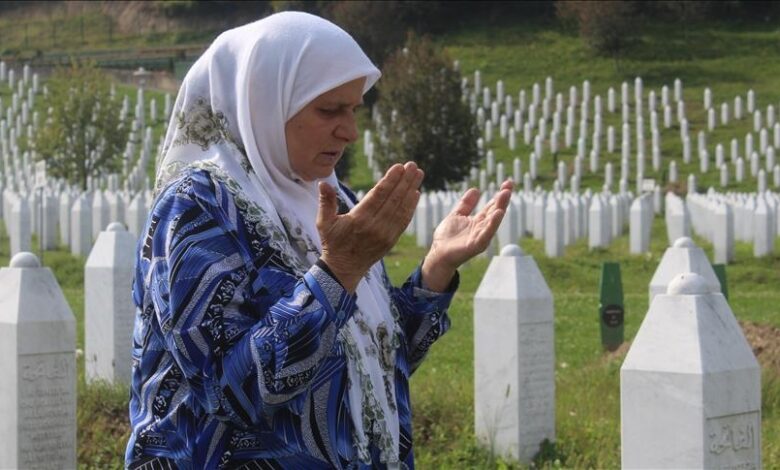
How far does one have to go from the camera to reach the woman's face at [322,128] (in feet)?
11.4

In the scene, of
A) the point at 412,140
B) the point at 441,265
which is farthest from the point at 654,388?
the point at 412,140

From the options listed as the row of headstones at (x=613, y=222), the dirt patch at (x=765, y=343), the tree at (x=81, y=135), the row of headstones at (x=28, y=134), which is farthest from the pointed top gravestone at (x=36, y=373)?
the tree at (x=81, y=135)

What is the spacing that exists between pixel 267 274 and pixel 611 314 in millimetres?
8759

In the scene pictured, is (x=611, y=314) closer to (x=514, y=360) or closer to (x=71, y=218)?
(x=514, y=360)

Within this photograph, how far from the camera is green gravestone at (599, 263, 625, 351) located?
11844 mm

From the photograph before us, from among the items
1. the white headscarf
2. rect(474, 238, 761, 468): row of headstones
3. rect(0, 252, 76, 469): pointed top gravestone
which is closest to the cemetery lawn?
rect(0, 252, 76, 469): pointed top gravestone

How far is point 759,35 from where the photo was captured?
62.2 m

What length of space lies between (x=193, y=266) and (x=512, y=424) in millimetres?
4780

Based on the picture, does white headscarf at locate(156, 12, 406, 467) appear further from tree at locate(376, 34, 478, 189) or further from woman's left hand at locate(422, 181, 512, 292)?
tree at locate(376, 34, 478, 189)

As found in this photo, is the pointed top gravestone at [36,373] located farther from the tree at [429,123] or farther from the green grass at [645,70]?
the green grass at [645,70]

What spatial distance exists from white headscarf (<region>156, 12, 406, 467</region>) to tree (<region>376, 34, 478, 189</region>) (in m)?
35.5

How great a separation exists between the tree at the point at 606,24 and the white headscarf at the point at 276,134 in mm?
55618

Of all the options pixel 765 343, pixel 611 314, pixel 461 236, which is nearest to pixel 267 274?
pixel 461 236

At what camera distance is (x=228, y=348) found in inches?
126
